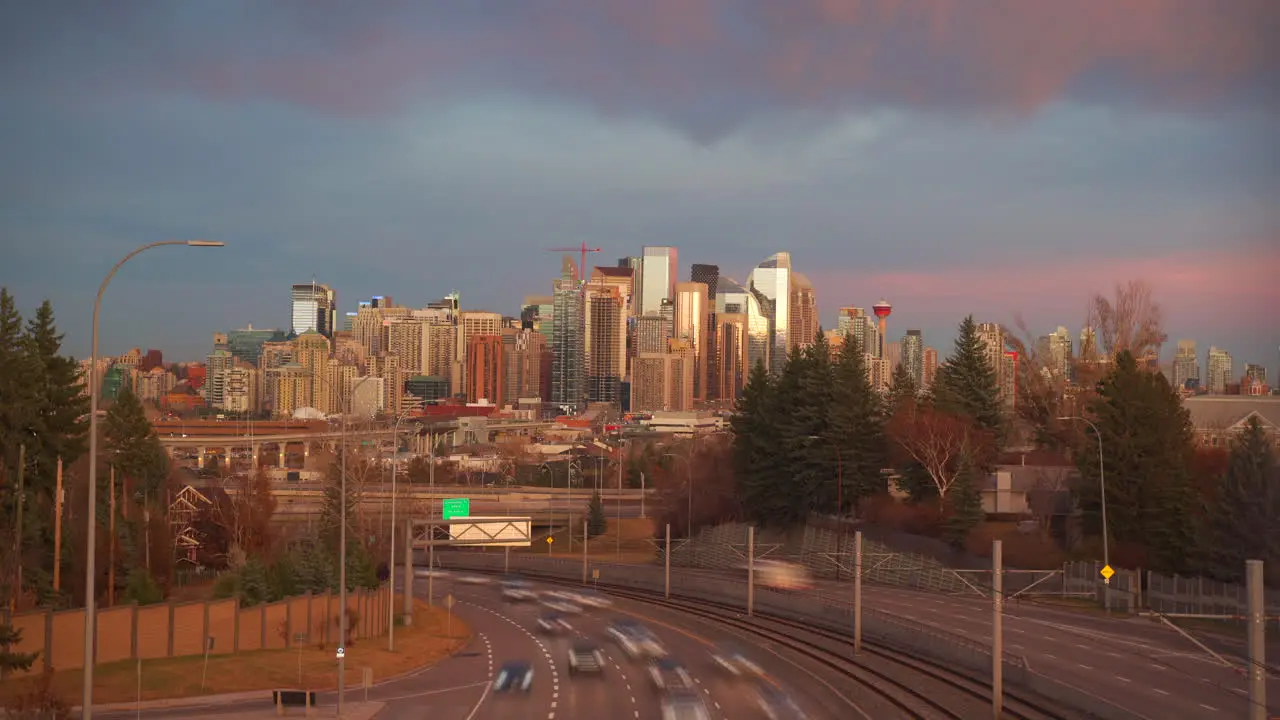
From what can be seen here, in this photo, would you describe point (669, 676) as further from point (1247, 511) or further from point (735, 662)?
point (1247, 511)

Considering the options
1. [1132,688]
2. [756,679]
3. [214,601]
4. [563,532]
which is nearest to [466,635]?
[214,601]

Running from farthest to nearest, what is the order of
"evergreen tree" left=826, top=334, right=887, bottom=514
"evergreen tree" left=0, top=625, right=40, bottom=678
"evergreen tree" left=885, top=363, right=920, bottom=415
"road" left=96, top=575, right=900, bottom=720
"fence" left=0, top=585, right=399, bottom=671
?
"evergreen tree" left=885, top=363, right=920, bottom=415 → "evergreen tree" left=826, top=334, right=887, bottom=514 → "fence" left=0, top=585, right=399, bottom=671 → "road" left=96, top=575, right=900, bottom=720 → "evergreen tree" left=0, top=625, right=40, bottom=678

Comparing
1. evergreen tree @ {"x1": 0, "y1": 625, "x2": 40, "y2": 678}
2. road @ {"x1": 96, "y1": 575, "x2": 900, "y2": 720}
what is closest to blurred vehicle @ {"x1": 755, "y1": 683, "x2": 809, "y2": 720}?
road @ {"x1": 96, "y1": 575, "x2": 900, "y2": 720}

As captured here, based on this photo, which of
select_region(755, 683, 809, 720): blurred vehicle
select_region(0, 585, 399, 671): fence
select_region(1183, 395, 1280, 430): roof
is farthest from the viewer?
select_region(1183, 395, 1280, 430): roof

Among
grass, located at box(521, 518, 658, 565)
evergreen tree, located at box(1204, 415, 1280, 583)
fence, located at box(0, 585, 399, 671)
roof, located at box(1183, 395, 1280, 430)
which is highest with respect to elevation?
roof, located at box(1183, 395, 1280, 430)

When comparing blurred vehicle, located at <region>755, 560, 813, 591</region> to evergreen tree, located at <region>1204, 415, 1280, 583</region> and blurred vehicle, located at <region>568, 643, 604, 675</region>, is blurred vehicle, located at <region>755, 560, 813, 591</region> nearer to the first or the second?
evergreen tree, located at <region>1204, 415, 1280, 583</region>

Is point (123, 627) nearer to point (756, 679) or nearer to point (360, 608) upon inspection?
point (360, 608)

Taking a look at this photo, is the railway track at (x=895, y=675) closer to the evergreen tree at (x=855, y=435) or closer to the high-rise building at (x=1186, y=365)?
the evergreen tree at (x=855, y=435)
